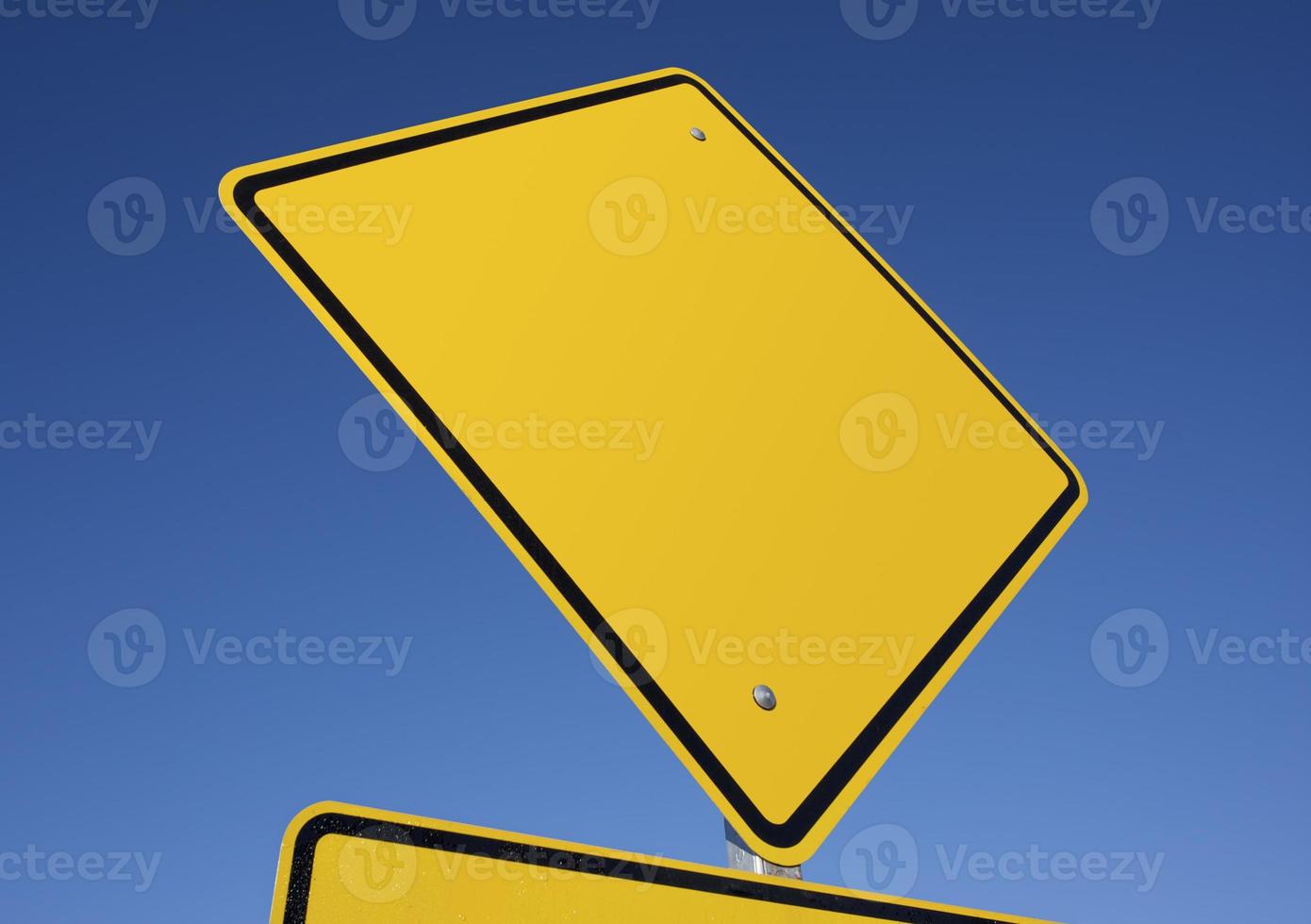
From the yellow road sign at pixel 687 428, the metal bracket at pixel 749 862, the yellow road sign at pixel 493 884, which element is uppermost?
the yellow road sign at pixel 687 428

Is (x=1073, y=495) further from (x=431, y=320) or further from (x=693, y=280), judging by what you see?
(x=431, y=320)

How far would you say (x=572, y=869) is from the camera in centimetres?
95

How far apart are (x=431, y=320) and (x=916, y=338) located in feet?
2.70

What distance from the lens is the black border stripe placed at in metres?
0.84

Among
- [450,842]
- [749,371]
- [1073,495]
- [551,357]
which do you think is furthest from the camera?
[1073,495]

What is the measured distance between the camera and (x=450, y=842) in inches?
35.9

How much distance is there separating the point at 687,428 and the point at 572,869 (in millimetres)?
516

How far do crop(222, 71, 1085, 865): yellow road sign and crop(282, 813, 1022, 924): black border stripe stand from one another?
54 mm

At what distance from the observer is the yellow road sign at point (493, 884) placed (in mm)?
842

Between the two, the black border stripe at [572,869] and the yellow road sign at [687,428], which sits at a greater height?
the yellow road sign at [687,428]

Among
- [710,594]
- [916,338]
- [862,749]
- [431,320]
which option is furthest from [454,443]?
[916,338]

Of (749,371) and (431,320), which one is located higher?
(749,371)

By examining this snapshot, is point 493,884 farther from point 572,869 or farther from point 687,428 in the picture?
point 687,428

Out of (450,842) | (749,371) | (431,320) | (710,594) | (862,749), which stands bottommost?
(450,842)
